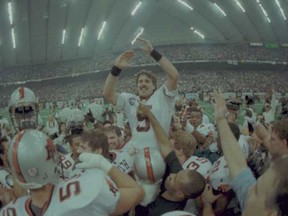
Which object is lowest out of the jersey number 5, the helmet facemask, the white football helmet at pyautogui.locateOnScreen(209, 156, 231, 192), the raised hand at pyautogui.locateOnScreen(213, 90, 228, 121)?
the white football helmet at pyautogui.locateOnScreen(209, 156, 231, 192)

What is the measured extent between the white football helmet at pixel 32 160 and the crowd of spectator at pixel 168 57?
1529 inches

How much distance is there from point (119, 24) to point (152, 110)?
35.0 m

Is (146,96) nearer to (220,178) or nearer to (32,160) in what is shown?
(220,178)

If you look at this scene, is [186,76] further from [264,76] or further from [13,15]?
[13,15]

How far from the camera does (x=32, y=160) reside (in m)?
2.61

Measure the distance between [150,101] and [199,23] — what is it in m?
38.2

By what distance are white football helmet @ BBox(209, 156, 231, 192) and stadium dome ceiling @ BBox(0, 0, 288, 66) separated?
27.0 meters

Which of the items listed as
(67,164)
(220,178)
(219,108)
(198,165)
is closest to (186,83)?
(67,164)

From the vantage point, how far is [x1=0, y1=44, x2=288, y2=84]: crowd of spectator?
42938 millimetres

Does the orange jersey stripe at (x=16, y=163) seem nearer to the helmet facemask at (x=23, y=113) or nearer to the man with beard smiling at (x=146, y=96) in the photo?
the helmet facemask at (x=23, y=113)

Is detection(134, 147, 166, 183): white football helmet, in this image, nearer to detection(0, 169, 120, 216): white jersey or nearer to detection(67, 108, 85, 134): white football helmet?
detection(67, 108, 85, 134): white football helmet

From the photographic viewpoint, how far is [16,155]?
2.63 meters

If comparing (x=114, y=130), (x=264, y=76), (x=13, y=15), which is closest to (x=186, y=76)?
(x=264, y=76)

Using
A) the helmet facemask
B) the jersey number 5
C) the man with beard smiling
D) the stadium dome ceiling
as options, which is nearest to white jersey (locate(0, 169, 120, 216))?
the jersey number 5
